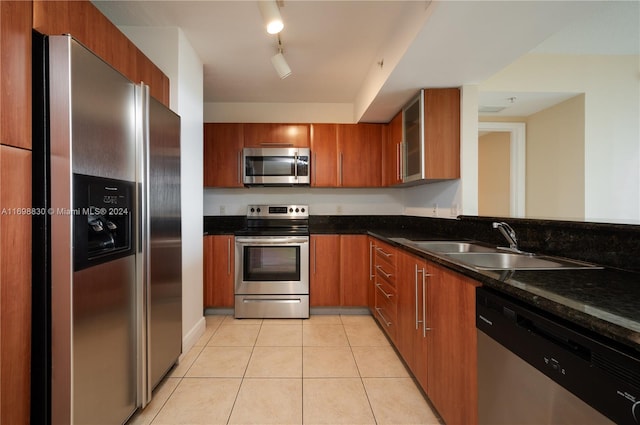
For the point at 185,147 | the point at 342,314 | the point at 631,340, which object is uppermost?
the point at 185,147

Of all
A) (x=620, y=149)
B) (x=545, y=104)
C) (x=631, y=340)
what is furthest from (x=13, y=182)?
(x=620, y=149)

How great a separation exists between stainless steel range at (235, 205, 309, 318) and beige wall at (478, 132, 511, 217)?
9.39ft

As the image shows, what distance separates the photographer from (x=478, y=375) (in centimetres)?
108

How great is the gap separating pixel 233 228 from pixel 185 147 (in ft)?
4.69

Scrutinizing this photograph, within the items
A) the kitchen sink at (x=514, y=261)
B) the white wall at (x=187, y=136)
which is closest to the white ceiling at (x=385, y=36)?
the white wall at (x=187, y=136)

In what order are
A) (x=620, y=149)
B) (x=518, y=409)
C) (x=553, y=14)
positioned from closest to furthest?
(x=518, y=409), (x=553, y=14), (x=620, y=149)

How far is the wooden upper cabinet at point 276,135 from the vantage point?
3.24 m

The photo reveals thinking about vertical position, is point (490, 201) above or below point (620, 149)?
below

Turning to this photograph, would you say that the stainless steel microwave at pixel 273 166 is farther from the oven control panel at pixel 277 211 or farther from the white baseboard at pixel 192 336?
the white baseboard at pixel 192 336

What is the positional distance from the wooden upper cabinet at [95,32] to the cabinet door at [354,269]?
83.2 inches

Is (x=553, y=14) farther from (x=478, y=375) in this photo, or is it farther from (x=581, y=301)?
(x=478, y=375)

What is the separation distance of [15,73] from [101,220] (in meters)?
0.59

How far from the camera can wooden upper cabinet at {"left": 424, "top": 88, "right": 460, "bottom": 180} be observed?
228 cm

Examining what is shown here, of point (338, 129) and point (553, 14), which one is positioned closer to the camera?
point (553, 14)
